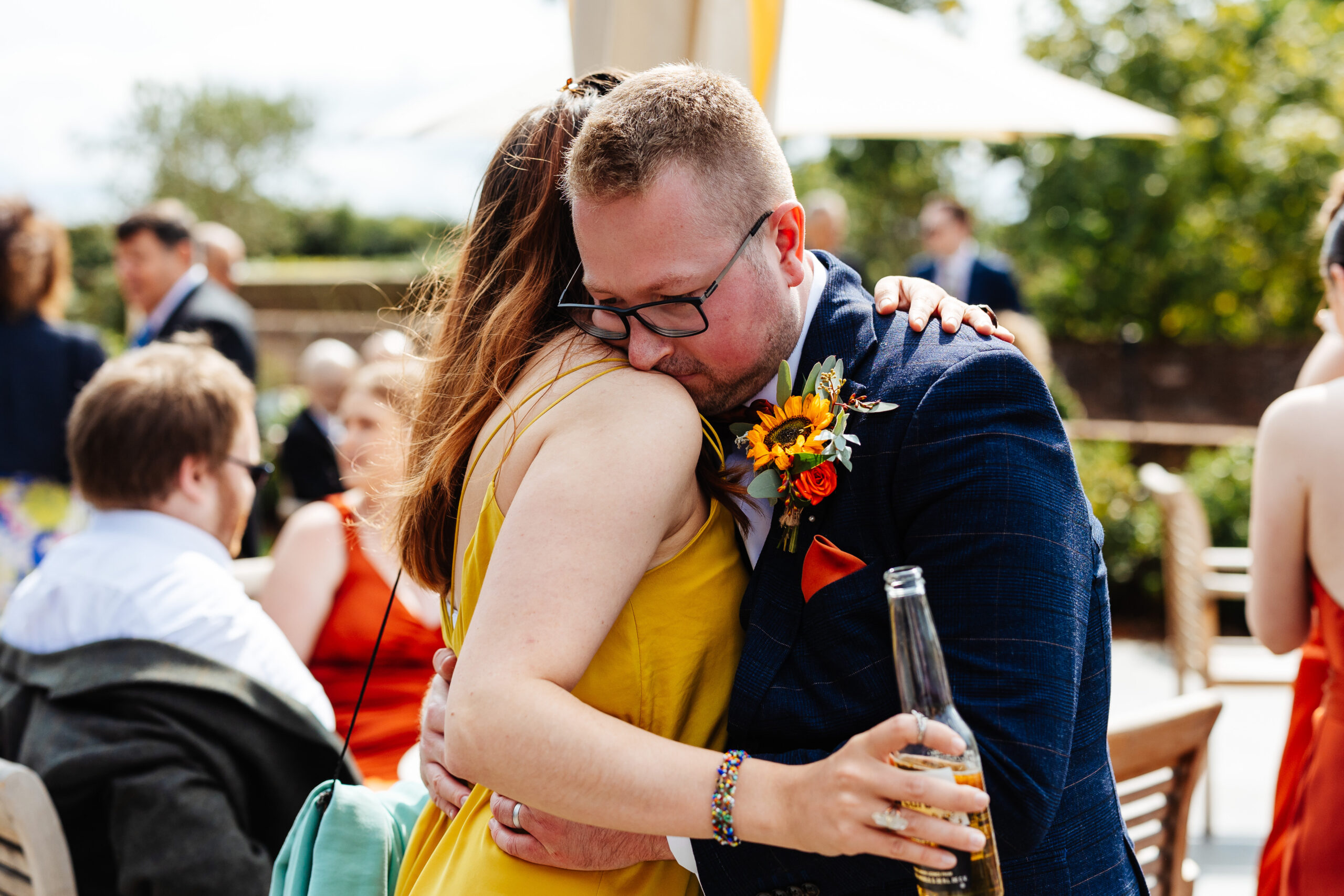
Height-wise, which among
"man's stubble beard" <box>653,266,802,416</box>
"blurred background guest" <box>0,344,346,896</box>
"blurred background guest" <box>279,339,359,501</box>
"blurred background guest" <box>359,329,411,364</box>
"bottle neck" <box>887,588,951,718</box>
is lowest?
"blurred background guest" <box>279,339,359,501</box>

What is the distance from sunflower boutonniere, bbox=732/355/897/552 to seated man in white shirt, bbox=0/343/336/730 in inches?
54.4

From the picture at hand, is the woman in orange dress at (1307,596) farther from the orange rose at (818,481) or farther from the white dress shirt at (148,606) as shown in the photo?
the white dress shirt at (148,606)

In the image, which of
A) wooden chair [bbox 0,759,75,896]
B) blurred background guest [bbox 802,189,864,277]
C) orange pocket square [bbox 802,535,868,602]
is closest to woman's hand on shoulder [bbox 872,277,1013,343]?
orange pocket square [bbox 802,535,868,602]

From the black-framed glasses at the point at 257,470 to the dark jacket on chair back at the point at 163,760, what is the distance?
66 centimetres

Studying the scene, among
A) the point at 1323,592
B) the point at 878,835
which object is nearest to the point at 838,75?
the point at 1323,592

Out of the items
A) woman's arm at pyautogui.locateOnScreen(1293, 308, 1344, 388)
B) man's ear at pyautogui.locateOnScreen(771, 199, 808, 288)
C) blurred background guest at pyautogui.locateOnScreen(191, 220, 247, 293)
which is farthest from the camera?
blurred background guest at pyautogui.locateOnScreen(191, 220, 247, 293)

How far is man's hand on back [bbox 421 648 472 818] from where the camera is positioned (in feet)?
5.65

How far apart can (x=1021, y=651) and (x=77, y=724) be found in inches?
72.6

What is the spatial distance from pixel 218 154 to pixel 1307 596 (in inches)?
1549

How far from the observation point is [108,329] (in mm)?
21156

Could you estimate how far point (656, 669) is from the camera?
1485 millimetres

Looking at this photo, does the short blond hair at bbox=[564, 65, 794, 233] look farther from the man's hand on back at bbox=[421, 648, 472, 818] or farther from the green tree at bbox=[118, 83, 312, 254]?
the green tree at bbox=[118, 83, 312, 254]

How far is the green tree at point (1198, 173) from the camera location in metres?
13.4

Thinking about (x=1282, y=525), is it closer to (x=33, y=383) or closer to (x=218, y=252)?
(x=33, y=383)
